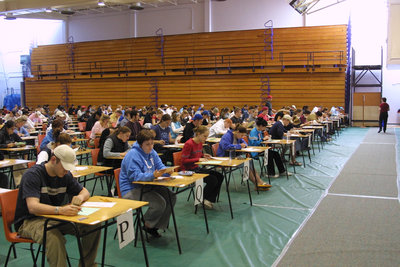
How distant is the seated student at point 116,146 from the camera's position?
19.8 ft

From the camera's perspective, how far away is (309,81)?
66.5ft

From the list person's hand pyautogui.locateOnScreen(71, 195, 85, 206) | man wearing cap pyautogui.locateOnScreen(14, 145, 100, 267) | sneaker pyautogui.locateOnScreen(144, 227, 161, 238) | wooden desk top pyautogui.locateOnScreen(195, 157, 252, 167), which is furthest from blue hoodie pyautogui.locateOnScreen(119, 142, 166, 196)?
wooden desk top pyautogui.locateOnScreen(195, 157, 252, 167)

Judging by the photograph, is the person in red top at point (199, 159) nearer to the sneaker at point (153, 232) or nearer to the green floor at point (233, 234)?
the green floor at point (233, 234)

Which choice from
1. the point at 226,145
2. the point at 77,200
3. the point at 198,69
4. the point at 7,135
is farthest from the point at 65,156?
the point at 198,69

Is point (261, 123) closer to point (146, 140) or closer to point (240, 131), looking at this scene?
point (240, 131)

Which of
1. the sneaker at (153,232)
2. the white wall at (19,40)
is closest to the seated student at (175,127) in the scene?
the sneaker at (153,232)

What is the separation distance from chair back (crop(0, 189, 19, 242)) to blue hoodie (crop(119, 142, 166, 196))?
4.12ft

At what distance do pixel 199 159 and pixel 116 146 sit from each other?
1.50 metres

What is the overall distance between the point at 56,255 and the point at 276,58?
64.0 feet

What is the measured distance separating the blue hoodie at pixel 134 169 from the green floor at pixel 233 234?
74 cm

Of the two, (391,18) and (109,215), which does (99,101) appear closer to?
(391,18)

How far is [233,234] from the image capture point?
15.7 ft

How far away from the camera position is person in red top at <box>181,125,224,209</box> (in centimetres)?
562

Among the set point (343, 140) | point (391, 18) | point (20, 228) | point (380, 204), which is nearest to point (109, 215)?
point (20, 228)
